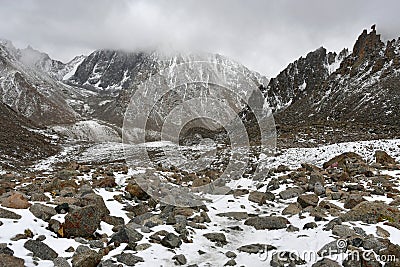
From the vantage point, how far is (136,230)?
12.2 meters

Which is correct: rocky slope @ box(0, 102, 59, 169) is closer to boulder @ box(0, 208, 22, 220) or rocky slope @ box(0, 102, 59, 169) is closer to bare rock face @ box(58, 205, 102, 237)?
boulder @ box(0, 208, 22, 220)

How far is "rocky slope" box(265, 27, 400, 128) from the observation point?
263ft

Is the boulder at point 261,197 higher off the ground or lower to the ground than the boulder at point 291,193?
lower

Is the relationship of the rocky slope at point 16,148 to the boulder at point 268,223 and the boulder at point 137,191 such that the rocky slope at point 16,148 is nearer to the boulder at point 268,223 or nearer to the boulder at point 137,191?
the boulder at point 137,191

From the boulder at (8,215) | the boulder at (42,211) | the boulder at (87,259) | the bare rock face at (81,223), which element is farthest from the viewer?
the boulder at (42,211)

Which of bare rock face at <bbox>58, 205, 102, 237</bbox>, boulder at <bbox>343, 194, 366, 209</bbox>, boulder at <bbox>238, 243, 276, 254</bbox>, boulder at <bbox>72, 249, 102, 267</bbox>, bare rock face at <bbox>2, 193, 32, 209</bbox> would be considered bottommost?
boulder at <bbox>238, 243, 276, 254</bbox>

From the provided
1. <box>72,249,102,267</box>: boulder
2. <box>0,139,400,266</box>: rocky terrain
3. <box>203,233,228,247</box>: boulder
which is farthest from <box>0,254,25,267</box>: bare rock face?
<box>203,233,228,247</box>: boulder

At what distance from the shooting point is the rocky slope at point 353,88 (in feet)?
263

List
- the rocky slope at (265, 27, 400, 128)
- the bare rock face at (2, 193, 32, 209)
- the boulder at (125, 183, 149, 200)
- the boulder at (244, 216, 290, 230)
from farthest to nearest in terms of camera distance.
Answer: the rocky slope at (265, 27, 400, 128) → the boulder at (125, 183, 149, 200) → the boulder at (244, 216, 290, 230) → the bare rock face at (2, 193, 32, 209)

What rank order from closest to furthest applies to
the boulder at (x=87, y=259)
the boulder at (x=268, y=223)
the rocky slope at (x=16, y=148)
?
the boulder at (x=87, y=259) → the boulder at (x=268, y=223) → the rocky slope at (x=16, y=148)

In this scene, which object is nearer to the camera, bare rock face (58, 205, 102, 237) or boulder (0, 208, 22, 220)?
boulder (0, 208, 22, 220)

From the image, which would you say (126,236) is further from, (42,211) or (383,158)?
(383,158)

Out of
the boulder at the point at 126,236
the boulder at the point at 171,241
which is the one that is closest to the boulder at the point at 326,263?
the boulder at the point at 171,241

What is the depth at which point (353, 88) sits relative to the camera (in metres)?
99.4
